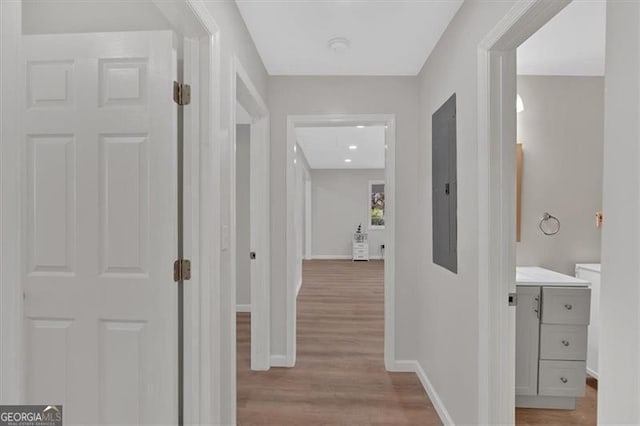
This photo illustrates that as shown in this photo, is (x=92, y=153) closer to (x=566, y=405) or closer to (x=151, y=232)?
(x=151, y=232)

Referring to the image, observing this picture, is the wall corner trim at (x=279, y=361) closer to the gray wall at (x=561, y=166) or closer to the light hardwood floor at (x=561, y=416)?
the light hardwood floor at (x=561, y=416)

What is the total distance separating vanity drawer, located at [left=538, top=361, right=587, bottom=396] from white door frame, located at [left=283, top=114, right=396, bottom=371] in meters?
1.07

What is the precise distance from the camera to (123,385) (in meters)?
1.46

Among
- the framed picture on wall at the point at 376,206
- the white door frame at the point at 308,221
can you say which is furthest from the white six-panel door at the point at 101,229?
the framed picture on wall at the point at 376,206

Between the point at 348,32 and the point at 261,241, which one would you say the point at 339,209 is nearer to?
the point at 261,241

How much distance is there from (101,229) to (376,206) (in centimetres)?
898

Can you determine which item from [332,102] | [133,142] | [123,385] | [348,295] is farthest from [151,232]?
[348,295]

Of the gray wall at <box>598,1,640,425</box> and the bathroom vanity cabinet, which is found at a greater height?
the gray wall at <box>598,1,640,425</box>

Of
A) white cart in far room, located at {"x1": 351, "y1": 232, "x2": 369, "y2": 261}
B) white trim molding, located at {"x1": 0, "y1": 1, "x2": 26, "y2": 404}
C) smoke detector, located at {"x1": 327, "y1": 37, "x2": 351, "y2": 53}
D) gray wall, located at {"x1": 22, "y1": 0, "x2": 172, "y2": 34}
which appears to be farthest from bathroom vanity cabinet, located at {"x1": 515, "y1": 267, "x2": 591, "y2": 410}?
white cart in far room, located at {"x1": 351, "y1": 232, "x2": 369, "y2": 261}

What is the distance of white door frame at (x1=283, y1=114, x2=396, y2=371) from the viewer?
287 centimetres

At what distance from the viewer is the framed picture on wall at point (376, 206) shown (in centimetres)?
999

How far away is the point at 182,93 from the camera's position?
1498mm

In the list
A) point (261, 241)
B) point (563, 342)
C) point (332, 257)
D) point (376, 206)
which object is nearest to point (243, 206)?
point (261, 241)

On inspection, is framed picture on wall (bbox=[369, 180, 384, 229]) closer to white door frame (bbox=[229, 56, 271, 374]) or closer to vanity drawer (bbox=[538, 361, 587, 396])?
white door frame (bbox=[229, 56, 271, 374])
